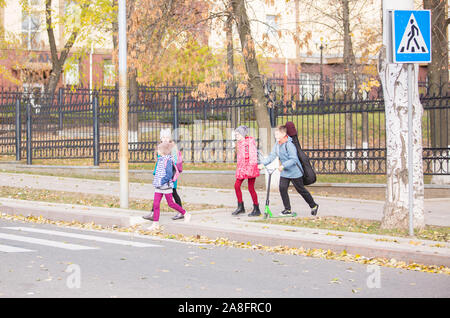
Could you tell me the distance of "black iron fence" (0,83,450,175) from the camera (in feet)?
55.7

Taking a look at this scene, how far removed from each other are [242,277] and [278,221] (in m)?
4.14

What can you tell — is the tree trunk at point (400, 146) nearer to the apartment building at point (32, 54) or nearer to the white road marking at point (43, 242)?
the white road marking at point (43, 242)

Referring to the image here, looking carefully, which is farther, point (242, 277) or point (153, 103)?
point (153, 103)

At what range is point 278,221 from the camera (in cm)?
1198

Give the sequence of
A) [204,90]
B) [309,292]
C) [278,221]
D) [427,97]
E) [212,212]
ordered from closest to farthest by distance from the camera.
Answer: [309,292]
[278,221]
[212,212]
[427,97]
[204,90]

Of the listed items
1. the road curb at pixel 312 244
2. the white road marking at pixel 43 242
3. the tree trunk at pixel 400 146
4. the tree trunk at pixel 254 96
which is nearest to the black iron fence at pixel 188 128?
the tree trunk at pixel 254 96

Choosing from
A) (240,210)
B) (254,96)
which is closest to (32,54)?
(254,96)

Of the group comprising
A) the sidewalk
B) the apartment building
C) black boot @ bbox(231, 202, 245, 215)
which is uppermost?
Result: the apartment building

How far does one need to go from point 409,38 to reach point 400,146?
1.67m

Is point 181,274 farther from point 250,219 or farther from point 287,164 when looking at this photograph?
point 287,164

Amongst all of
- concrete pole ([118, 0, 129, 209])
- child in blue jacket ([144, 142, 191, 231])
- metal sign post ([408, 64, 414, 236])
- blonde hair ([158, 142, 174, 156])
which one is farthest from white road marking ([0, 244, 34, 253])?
metal sign post ([408, 64, 414, 236])

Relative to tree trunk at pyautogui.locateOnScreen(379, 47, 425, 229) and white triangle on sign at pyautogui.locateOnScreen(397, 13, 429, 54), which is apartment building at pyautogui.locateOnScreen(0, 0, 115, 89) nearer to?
tree trunk at pyautogui.locateOnScreen(379, 47, 425, 229)

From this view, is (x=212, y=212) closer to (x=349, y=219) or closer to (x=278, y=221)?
(x=278, y=221)

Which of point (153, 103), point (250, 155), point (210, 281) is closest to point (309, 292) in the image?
point (210, 281)
